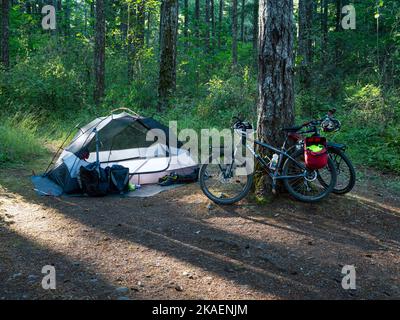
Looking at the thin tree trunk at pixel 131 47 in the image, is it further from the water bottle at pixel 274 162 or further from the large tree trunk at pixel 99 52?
the water bottle at pixel 274 162

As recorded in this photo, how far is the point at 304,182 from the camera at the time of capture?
5551 millimetres

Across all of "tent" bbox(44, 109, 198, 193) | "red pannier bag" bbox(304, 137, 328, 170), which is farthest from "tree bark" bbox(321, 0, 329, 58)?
"red pannier bag" bbox(304, 137, 328, 170)

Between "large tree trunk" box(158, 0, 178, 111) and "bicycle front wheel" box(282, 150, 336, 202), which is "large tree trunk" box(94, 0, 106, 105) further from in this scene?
"bicycle front wheel" box(282, 150, 336, 202)

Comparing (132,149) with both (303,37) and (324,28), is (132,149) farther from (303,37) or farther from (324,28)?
(324,28)

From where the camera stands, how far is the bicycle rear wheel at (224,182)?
5.66 m

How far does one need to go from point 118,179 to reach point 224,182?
1.78 m

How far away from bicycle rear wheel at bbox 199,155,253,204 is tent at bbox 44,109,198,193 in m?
1.34

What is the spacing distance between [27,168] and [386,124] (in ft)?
26.0

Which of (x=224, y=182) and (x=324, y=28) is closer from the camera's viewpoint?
(x=224, y=182)

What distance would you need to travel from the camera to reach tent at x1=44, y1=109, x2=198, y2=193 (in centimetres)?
717

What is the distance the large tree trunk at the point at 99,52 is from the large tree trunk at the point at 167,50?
253 centimetres

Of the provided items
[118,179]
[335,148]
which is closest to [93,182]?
[118,179]
